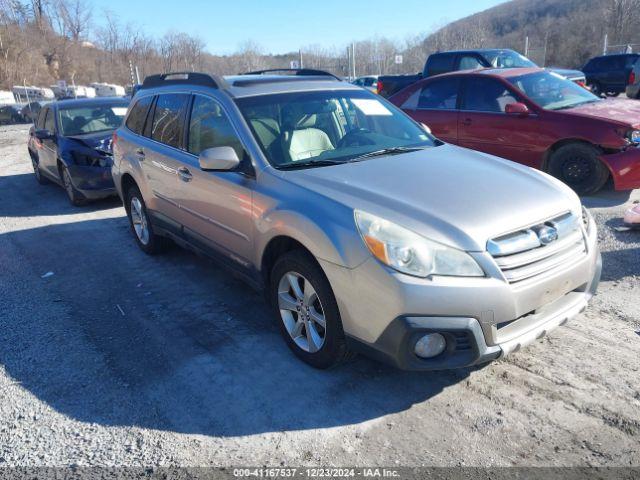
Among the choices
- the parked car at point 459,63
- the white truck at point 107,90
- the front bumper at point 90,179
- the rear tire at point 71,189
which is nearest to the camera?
the front bumper at point 90,179

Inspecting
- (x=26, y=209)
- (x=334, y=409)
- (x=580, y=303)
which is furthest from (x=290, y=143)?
(x=26, y=209)

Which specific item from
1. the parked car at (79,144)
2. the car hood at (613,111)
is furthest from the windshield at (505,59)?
the parked car at (79,144)

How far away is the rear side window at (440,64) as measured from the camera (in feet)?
44.5

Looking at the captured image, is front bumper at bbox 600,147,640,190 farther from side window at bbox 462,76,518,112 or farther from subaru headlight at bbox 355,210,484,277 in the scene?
subaru headlight at bbox 355,210,484,277

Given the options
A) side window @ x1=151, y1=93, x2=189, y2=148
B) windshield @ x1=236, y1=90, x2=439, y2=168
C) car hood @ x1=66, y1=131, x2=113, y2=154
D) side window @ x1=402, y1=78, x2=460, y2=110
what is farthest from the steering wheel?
car hood @ x1=66, y1=131, x2=113, y2=154

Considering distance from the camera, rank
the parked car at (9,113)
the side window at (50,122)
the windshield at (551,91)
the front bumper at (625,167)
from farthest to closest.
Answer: the parked car at (9,113), the side window at (50,122), the windshield at (551,91), the front bumper at (625,167)

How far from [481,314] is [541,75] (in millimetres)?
6334

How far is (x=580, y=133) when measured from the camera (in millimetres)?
6527

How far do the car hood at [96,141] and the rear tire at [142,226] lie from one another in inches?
100

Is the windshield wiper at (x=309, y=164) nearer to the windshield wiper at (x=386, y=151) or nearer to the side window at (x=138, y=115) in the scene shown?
the windshield wiper at (x=386, y=151)

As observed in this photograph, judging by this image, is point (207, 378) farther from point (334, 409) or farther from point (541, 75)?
point (541, 75)

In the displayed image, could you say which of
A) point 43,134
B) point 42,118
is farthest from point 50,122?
point 42,118

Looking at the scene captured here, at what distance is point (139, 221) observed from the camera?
5996 mm

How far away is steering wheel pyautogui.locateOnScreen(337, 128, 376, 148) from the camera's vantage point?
13.1ft
